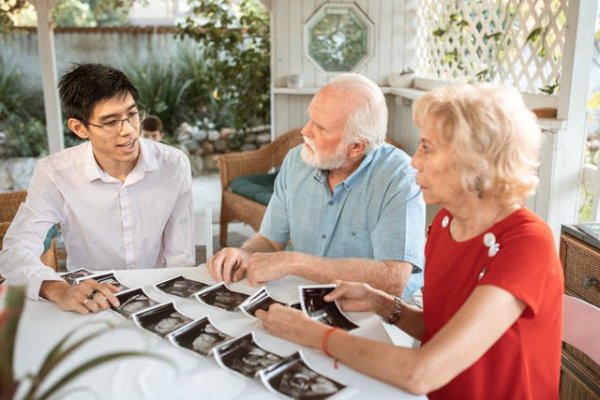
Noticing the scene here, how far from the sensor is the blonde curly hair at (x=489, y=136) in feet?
4.00

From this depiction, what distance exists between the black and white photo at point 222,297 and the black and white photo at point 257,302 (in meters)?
0.03

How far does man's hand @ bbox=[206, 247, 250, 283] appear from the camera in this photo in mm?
1698

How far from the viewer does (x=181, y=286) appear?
166 cm

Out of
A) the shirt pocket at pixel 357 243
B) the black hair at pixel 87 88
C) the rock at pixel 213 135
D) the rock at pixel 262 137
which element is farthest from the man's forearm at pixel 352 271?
the rock at pixel 213 135

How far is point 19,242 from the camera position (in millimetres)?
1874

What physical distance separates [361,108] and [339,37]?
3143 millimetres

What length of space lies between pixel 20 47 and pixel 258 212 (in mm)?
5311

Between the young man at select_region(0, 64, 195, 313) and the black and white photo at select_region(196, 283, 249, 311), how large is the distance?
1.90 feet

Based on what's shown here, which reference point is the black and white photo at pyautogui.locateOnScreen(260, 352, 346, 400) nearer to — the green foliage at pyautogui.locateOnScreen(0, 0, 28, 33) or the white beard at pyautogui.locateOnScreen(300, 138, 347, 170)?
the white beard at pyautogui.locateOnScreen(300, 138, 347, 170)

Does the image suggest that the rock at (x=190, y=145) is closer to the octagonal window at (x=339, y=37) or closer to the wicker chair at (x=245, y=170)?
the wicker chair at (x=245, y=170)

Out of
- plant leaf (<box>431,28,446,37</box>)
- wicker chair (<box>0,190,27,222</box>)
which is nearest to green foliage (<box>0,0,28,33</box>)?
wicker chair (<box>0,190,27,222</box>)

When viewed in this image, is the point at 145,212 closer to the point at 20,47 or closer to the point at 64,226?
the point at 64,226

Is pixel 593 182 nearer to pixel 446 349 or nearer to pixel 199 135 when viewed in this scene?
pixel 446 349


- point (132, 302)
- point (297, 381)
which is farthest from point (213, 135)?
point (297, 381)
